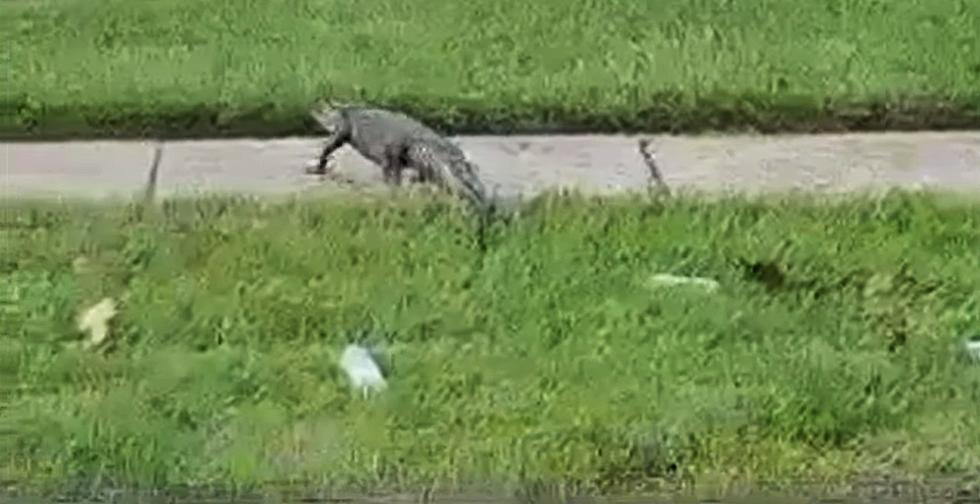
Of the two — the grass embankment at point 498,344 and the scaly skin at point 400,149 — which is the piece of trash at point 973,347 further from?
the scaly skin at point 400,149

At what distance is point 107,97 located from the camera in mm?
7578

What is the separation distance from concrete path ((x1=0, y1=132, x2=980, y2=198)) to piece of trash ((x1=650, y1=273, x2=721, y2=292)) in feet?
3.33

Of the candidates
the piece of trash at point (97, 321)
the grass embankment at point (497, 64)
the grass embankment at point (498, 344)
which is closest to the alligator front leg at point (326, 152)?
the grass embankment at point (498, 344)

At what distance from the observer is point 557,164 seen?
7133 millimetres

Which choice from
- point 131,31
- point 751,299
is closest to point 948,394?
point 751,299

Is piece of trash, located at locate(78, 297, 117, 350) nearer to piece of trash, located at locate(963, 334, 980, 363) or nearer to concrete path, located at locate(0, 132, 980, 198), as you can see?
concrete path, located at locate(0, 132, 980, 198)

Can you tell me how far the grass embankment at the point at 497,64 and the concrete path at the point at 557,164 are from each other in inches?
4.5

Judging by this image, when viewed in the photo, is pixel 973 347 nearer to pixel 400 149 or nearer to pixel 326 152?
pixel 400 149

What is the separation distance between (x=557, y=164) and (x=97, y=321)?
204cm

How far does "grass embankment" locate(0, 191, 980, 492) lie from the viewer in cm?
456

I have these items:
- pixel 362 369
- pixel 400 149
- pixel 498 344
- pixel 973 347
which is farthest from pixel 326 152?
pixel 973 347

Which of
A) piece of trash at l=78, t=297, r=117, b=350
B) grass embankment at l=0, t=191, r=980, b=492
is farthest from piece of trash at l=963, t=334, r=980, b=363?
piece of trash at l=78, t=297, r=117, b=350

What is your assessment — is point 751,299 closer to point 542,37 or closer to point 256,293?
point 256,293

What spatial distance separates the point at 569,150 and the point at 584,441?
2.75 metres
